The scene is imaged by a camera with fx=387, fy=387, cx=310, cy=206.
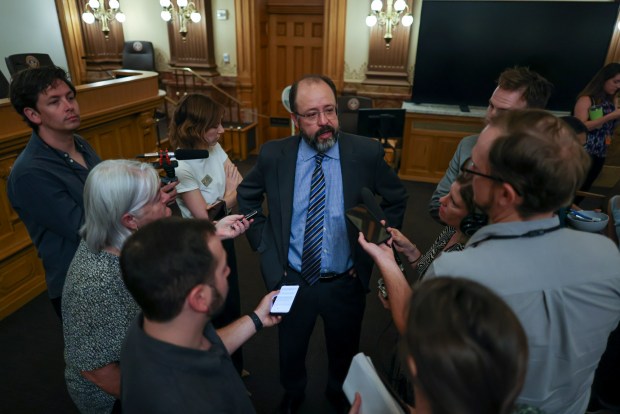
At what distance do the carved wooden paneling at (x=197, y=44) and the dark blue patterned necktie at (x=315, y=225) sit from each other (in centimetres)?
582

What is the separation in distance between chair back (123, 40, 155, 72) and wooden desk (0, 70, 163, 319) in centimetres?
303

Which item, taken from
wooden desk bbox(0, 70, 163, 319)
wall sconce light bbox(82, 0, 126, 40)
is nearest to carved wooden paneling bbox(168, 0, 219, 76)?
wall sconce light bbox(82, 0, 126, 40)

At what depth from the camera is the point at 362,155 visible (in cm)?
179

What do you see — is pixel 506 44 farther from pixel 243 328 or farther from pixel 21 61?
pixel 21 61

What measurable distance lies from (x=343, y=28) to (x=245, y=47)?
170 cm

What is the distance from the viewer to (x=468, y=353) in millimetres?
624

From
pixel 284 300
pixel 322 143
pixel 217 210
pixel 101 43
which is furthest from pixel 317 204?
pixel 101 43

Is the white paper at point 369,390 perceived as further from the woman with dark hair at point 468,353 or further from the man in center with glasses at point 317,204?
the man in center with glasses at point 317,204

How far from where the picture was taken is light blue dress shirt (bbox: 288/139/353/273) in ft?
5.80

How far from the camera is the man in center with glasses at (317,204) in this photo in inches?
69.2

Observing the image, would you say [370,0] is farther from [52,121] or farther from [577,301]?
[577,301]

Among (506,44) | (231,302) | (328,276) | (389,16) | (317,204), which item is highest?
(389,16)

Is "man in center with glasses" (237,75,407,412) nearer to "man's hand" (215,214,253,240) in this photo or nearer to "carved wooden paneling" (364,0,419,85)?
"man's hand" (215,214,253,240)

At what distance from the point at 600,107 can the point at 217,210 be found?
142 inches
